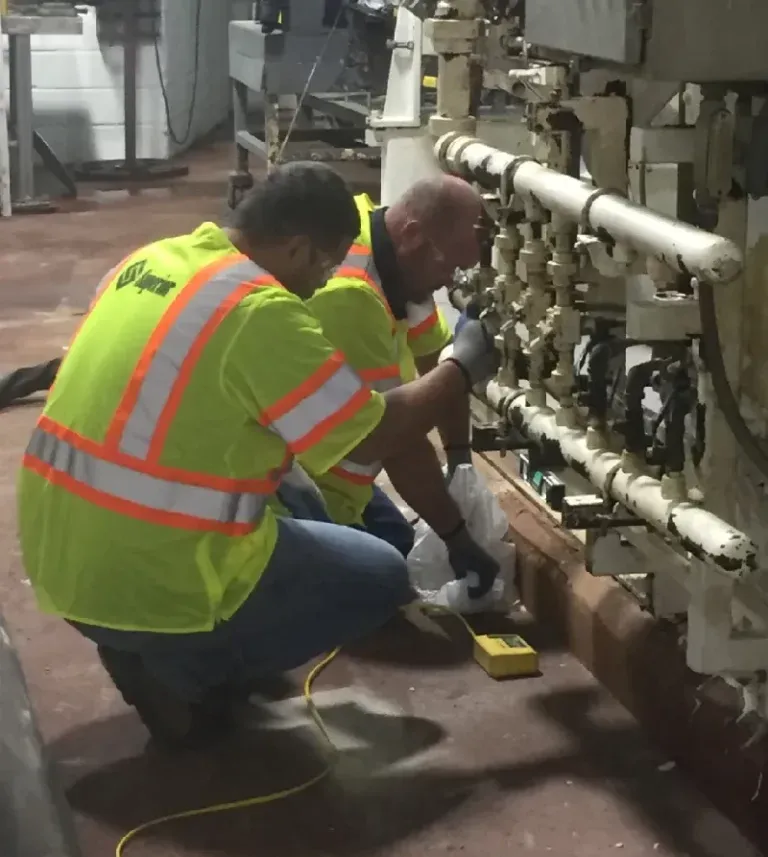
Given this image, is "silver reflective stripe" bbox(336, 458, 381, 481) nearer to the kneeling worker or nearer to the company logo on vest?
the kneeling worker

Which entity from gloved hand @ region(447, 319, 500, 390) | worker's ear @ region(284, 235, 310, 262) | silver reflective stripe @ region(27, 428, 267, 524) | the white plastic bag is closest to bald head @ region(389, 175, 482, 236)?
gloved hand @ region(447, 319, 500, 390)

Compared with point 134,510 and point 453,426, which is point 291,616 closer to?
point 134,510

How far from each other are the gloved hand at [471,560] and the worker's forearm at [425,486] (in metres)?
0.02

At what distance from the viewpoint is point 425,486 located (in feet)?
7.50

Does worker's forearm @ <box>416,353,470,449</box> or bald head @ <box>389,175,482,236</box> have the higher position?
bald head @ <box>389,175,482,236</box>

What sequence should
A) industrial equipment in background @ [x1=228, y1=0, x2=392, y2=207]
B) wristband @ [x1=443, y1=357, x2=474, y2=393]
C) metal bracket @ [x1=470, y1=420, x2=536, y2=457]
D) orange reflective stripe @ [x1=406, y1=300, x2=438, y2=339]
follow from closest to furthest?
wristband @ [x1=443, y1=357, x2=474, y2=393] → metal bracket @ [x1=470, y1=420, x2=536, y2=457] → orange reflective stripe @ [x1=406, y1=300, x2=438, y2=339] → industrial equipment in background @ [x1=228, y1=0, x2=392, y2=207]

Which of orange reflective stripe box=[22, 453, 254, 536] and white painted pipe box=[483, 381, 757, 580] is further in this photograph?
orange reflective stripe box=[22, 453, 254, 536]

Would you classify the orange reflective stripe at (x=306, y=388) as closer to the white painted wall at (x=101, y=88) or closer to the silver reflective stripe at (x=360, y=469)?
the silver reflective stripe at (x=360, y=469)

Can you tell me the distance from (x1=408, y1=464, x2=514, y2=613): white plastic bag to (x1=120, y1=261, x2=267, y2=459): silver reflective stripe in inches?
31.7

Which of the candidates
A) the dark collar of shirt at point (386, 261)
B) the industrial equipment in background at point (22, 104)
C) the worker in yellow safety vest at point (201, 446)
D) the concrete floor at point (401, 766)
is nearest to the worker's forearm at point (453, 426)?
the dark collar of shirt at point (386, 261)

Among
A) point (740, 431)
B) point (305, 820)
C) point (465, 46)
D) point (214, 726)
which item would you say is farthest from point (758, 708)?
point (465, 46)

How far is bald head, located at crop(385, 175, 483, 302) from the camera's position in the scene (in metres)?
2.13

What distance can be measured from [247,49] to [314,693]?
13.1 feet

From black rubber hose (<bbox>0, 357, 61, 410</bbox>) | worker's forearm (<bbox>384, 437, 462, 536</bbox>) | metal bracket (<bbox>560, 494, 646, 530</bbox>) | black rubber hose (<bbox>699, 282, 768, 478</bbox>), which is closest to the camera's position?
black rubber hose (<bbox>699, 282, 768, 478</bbox>)
